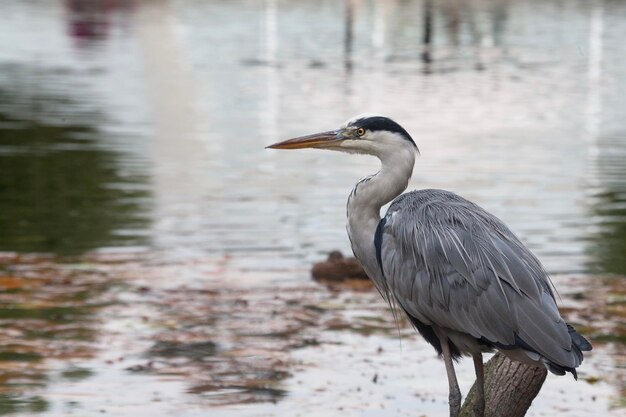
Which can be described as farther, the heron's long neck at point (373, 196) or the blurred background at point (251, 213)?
the blurred background at point (251, 213)

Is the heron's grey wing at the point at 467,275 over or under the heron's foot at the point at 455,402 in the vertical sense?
over

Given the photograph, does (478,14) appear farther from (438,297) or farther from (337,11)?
(438,297)

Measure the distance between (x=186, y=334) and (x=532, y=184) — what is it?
8.04 meters

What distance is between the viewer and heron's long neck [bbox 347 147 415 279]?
7.15 meters

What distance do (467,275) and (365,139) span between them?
3.29 ft

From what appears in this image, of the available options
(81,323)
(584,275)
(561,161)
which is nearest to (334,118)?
(561,161)

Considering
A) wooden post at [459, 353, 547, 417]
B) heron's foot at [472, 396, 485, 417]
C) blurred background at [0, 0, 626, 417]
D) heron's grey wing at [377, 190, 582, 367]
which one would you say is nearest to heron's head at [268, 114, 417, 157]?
heron's grey wing at [377, 190, 582, 367]

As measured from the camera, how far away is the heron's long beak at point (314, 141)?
729 cm

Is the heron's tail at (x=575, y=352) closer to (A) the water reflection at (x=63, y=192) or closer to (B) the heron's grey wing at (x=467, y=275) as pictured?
(B) the heron's grey wing at (x=467, y=275)

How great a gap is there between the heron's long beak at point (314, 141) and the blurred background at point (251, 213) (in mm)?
1579

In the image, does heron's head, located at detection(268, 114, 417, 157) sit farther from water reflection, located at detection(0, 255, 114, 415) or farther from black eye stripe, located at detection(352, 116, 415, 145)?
water reflection, located at detection(0, 255, 114, 415)

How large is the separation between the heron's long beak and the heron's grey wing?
21.1 inches

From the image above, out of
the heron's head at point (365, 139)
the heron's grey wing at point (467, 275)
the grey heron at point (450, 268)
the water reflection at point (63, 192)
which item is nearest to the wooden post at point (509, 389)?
the grey heron at point (450, 268)

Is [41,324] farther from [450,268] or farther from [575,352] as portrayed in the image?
[575,352]
